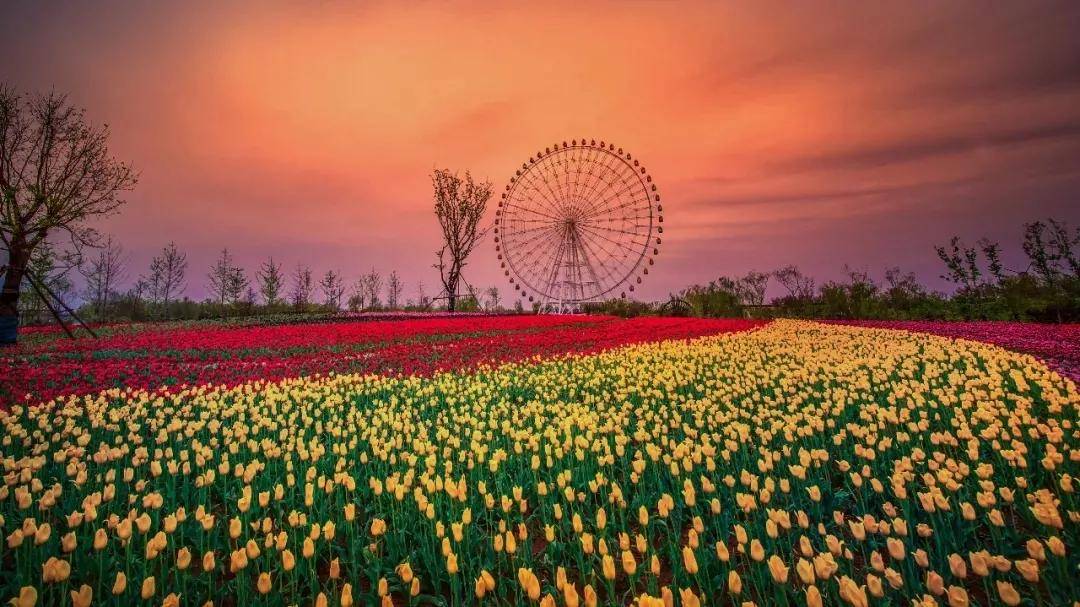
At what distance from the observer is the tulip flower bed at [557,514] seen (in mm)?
2627

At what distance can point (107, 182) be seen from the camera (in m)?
17.6

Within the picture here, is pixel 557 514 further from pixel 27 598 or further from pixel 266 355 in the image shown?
pixel 266 355

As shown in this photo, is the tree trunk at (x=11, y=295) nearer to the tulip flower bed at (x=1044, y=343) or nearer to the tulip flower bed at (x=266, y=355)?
the tulip flower bed at (x=266, y=355)

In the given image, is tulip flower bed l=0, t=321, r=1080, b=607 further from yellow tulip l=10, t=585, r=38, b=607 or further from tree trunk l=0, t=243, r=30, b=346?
tree trunk l=0, t=243, r=30, b=346

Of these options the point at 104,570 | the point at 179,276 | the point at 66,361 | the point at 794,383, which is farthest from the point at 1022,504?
the point at 179,276

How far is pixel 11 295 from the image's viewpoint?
16125 mm

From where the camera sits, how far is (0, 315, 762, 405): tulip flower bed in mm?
8398

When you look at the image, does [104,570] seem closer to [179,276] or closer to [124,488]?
[124,488]

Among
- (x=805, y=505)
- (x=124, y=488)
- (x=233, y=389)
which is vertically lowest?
(x=805, y=505)

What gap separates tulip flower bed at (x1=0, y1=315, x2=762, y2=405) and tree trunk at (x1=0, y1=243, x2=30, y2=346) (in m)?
2.69

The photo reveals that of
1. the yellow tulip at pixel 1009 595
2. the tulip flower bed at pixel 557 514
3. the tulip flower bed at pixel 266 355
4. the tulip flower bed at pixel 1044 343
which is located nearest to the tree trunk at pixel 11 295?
the tulip flower bed at pixel 266 355

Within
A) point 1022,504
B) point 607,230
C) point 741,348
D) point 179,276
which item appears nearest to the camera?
point 1022,504

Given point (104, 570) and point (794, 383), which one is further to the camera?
point (794, 383)

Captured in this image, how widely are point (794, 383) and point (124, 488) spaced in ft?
27.5
